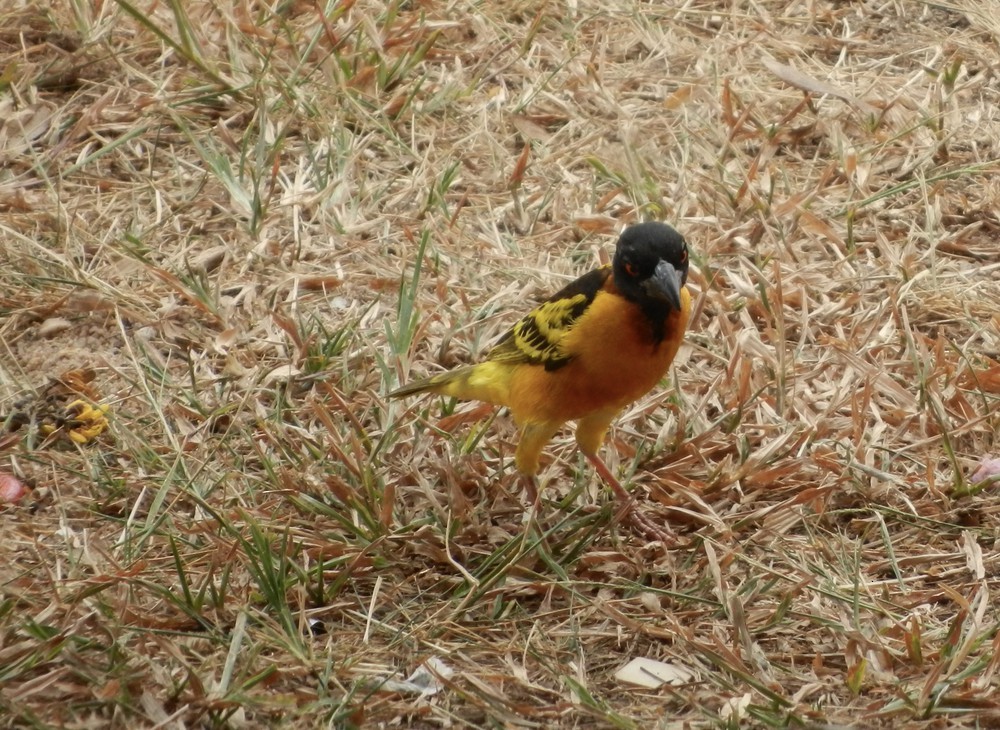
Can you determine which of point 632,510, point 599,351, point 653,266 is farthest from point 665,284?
point 632,510

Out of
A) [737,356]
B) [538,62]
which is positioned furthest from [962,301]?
[538,62]

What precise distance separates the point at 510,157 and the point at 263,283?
56.2 inches

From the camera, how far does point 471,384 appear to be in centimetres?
421

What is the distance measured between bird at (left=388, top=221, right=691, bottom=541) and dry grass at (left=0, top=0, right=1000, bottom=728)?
0.97 ft

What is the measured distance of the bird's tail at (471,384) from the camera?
13.6 feet

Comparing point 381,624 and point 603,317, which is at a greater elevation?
point 603,317

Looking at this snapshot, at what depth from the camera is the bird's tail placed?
13.6 feet

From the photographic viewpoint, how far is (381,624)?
3.60 metres

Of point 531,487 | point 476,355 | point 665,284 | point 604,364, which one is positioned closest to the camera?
point 665,284

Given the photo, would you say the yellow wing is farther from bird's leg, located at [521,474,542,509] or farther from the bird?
bird's leg, located at [521,474,542,509]

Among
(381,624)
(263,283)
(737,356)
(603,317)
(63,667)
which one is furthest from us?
(263,283)

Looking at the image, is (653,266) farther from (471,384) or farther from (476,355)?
(476,355)

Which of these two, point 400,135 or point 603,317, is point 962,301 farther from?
point 400,135

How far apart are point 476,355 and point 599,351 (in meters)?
1.02
